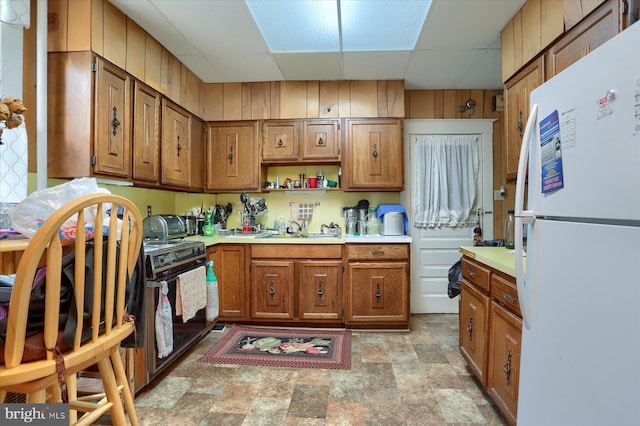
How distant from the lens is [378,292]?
9.71 ft

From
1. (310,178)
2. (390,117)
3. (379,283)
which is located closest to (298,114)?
(310,178)

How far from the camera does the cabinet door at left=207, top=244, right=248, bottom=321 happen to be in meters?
3.04

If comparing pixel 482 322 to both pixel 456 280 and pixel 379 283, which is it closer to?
pixel 456 280

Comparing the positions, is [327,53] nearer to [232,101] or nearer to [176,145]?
[232,101]

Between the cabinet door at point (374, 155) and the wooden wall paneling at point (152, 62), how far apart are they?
173 cm

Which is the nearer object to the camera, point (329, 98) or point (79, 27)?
point (79, 27)

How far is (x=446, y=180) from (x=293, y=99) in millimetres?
1831

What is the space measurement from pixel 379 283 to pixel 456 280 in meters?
0.68

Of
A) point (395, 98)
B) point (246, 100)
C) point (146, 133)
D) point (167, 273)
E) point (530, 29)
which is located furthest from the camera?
point (246, 100)

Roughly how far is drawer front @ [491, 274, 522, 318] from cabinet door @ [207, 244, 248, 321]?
83.8 inches

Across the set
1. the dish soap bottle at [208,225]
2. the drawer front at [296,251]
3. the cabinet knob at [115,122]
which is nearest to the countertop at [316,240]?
the drawer front at [296,251]

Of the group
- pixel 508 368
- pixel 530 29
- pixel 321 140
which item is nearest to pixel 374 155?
pixel 321 140

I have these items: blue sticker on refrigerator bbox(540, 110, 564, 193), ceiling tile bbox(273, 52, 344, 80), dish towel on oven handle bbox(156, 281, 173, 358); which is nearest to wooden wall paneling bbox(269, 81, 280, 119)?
ceiling tile bbox(273, 52, 344, 80)

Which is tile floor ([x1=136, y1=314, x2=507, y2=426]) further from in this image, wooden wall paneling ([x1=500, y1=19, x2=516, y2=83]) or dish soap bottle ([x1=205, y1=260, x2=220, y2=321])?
wooden wall paneling ([x1=500, y1=19, x2=516, y2=83])
